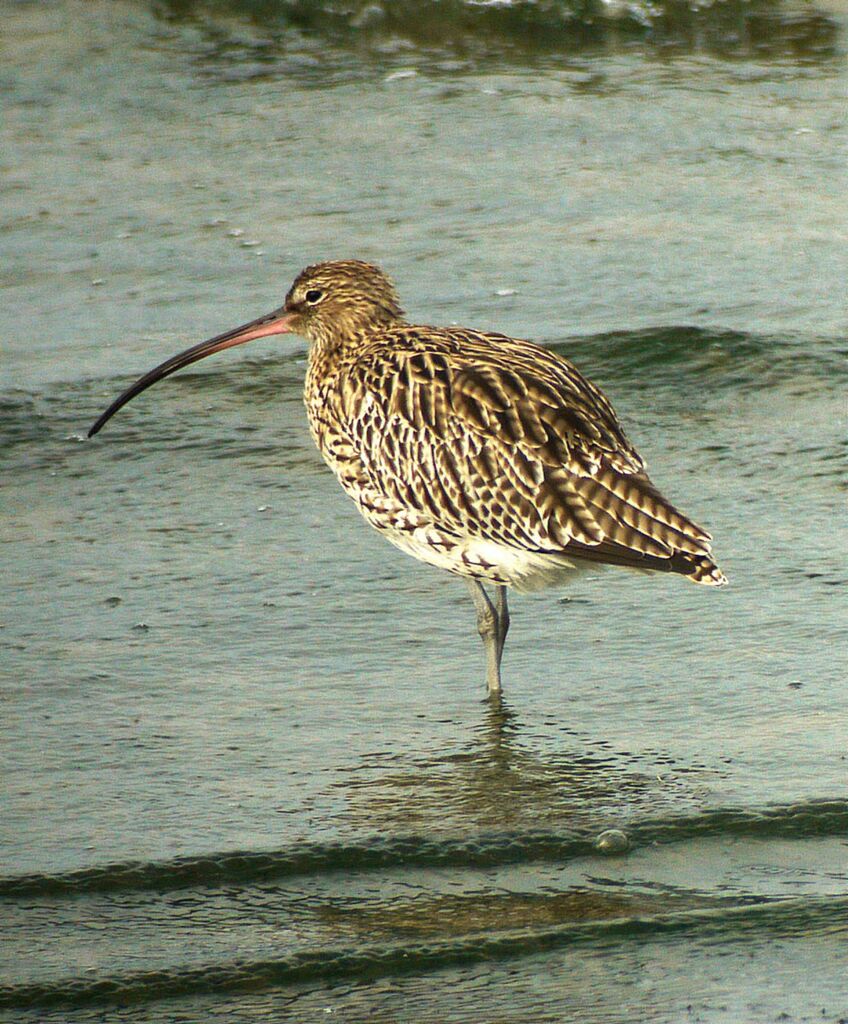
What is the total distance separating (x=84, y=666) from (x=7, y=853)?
1.08 m

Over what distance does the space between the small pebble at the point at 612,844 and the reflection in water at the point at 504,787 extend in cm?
A: 8

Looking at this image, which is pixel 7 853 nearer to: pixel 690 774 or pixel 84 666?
pixel 84 666

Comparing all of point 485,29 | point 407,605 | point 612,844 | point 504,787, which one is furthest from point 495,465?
point 485,29

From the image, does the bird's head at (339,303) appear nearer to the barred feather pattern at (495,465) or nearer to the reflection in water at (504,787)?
the barred feather pattern at (495,465)

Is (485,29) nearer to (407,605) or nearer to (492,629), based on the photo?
(407,605)

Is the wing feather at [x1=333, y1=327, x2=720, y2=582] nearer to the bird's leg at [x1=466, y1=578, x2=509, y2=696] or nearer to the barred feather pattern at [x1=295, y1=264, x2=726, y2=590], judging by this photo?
the barred feather pattern at [x1=295, y1=264, x2=726, y2=590]

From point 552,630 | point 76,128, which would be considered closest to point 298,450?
point 552,630

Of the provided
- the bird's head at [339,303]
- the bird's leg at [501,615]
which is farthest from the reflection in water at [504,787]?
the bird's head at [339,303]

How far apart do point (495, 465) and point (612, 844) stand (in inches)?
53.8

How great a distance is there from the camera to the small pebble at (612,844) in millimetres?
4758

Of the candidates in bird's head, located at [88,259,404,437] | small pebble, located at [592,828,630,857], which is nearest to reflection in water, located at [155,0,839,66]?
bird's head, located at [88,259,404,437]

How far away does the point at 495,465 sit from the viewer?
18.7 ft

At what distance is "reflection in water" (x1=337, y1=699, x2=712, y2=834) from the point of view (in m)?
4.91

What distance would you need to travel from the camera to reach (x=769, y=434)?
7.42m
